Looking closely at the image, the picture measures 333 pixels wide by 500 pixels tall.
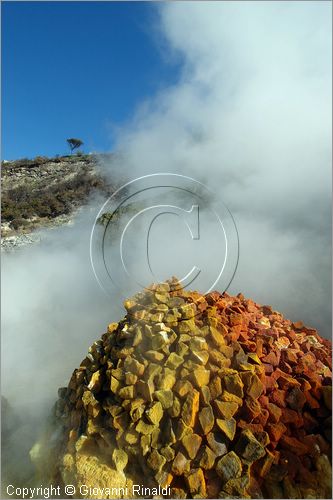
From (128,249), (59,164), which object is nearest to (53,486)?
(128,249)

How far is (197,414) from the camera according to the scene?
2553 millimetres

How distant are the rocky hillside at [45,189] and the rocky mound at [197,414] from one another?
902 cm

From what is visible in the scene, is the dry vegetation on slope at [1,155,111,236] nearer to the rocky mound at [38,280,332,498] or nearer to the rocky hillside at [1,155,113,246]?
the rocky hillside at [1,155,113,246]

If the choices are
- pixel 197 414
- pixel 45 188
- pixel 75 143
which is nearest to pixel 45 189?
pixel 45 188

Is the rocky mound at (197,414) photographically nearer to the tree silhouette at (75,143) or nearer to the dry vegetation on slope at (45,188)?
the dry vegetation on slope at (45,188)

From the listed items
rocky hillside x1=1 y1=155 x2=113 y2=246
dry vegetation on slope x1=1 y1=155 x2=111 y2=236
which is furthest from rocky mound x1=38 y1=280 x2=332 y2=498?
dry vegetation on slope x1=1 y1=155 x2=111 y2=236

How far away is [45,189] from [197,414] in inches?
558

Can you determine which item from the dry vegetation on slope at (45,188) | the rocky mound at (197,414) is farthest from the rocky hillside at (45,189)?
the rocky mound at (197,414)

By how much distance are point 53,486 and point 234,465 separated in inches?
48.2

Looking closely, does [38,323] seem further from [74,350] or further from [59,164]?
[59,164]

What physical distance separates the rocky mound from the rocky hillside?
9016mm

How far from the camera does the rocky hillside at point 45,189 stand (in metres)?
12.7

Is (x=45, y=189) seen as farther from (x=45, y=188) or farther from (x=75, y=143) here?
(x=75, y=143)

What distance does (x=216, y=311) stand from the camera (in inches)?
122
